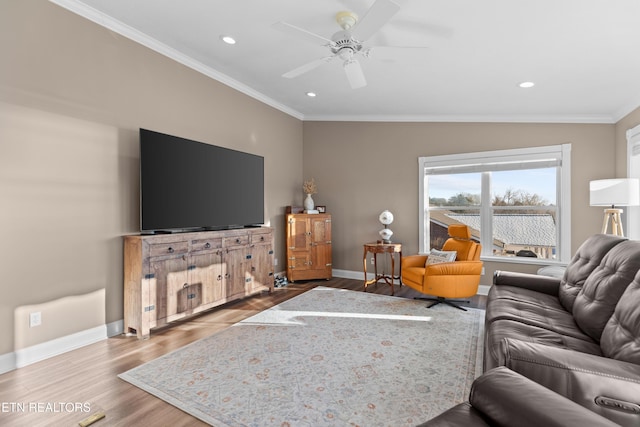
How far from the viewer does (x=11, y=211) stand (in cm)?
244

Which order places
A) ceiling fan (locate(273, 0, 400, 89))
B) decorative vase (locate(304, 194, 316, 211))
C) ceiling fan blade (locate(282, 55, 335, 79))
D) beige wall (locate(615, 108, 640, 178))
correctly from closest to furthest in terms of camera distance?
ceiling fan (locate(273, 0, 400, 89)), ceiling fan blade (locate(282, 55, 335, 79)), beige wall (locate(615, 108, 640, 178)), decorative vase (locate(304, 194, 316, 211))

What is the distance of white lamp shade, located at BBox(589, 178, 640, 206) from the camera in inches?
139

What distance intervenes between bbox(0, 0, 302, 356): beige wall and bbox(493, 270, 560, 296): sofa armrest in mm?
3682

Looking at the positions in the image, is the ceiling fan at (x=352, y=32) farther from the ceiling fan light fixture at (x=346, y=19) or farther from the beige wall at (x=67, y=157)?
the beige wall at (x=67, y=157)

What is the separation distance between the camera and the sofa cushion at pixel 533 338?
1.75 meters

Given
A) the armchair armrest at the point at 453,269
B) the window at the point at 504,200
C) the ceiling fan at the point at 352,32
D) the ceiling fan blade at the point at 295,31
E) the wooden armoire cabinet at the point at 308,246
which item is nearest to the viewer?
the ceiling fan at the point at 352,32

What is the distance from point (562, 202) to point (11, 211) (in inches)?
239

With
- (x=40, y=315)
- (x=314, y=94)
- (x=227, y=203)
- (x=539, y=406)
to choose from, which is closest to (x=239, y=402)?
(x=539, y=406)

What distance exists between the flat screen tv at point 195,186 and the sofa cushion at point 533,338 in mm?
3024

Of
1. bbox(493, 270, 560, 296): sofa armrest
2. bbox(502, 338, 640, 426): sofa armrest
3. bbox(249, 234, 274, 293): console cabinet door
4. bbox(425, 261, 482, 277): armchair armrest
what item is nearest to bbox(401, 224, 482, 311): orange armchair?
bbox(425, 261, 482, 277): armchair armrest

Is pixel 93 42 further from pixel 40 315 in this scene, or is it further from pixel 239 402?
pixel 239 402

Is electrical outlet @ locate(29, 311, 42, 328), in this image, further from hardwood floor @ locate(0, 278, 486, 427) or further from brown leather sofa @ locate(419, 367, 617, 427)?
brown leather sofa @ locate(419, 367, 617, 427)

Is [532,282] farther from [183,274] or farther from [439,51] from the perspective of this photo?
[183,274]

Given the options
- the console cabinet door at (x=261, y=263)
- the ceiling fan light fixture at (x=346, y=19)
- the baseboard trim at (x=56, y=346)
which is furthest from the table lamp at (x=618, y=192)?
the baseboard trim at (x=56, y=346)
